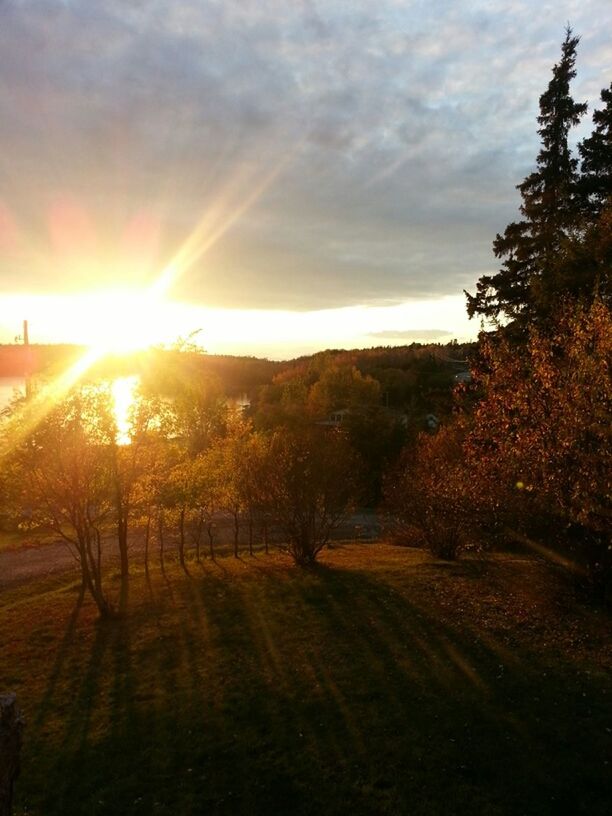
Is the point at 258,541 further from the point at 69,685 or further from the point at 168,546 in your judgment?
the point at 69,685

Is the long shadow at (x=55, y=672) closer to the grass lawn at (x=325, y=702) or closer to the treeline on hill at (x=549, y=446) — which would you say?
the grass lawn at (x=325, y=702)

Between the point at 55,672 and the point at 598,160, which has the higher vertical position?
the point at 598,160

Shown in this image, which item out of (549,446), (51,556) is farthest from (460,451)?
(51,556)

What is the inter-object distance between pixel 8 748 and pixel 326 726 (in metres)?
7.09

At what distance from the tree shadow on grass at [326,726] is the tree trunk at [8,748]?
4.90 metres

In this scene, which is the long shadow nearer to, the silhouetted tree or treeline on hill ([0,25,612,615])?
treeline on hill ([0,25,612,615])

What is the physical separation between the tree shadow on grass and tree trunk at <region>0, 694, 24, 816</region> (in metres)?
4.90

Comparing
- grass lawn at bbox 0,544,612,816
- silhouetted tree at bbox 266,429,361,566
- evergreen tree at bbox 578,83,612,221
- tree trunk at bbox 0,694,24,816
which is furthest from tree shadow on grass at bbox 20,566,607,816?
evergreen tree at bbox 578,83,612,221

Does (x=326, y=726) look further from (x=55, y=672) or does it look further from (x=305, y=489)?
(x=305, y=489)

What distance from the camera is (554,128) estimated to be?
32344mm

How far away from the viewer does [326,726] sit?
10117 mm

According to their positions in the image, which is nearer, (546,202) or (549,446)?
(549,446)

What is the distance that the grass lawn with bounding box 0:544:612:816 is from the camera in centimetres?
845

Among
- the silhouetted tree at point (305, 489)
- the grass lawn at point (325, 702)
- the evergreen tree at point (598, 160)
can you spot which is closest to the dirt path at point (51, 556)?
the grass lawn at point (325, 702)
